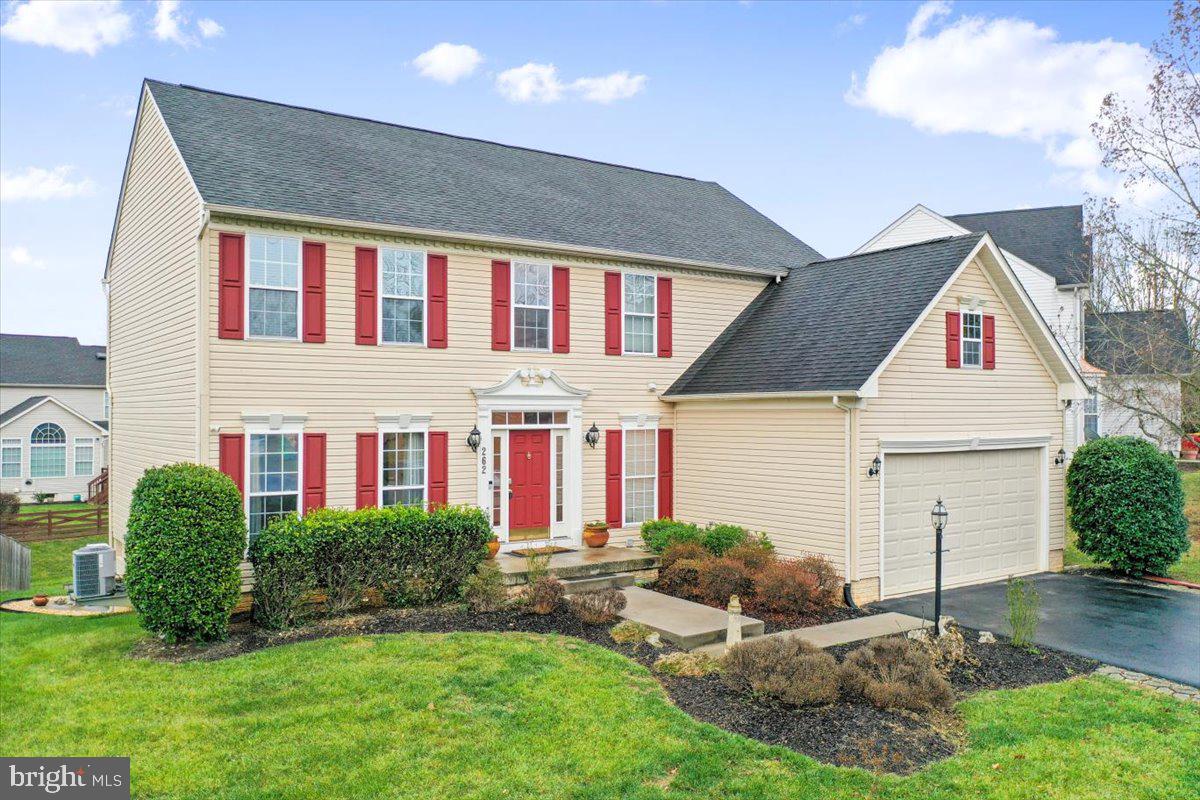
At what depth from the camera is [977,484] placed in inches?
548

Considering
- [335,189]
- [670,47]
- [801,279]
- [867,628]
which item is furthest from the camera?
[670,47]

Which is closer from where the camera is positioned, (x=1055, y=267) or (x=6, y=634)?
(x=6, y=634)

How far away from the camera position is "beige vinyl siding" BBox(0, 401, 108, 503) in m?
31.4

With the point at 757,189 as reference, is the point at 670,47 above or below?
above

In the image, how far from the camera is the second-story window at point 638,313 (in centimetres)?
1506

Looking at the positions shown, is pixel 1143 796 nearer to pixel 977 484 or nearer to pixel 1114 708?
pixel 1114 708

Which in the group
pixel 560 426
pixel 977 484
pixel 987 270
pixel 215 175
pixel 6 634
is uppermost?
pixel 215 175

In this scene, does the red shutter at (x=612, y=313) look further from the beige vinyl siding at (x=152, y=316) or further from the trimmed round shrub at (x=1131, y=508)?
the trimmed round shrub at (x=1131, y=508)

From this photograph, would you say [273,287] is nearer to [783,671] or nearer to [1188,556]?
[783,671]

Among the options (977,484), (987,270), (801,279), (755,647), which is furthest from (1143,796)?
(801,279)

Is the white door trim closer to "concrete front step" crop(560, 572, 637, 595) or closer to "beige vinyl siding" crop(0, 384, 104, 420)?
"concrete front step" crop(560, 572, 637, 595)

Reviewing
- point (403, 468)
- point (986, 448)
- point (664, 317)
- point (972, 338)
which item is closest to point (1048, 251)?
point (972, 338)

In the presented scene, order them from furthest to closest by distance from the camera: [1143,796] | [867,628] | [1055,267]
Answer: [1055,267]
[867,628]
[1143,796]

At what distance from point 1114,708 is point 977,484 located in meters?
6.77
